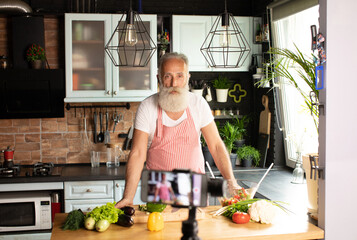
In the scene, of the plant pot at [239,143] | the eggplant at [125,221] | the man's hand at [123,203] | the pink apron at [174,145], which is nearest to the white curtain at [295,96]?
the plant pot at [239,143]

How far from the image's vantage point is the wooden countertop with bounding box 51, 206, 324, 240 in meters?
2.22

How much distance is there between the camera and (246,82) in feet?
16.8

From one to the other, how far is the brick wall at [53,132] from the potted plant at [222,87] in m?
0.95

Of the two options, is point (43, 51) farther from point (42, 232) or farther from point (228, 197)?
point (228, 197)

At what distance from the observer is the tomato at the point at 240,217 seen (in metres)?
2.42

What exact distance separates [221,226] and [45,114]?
2818 millimetres

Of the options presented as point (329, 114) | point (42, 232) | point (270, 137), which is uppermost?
point (329, 114)

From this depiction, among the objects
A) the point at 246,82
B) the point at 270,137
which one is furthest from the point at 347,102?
the point at 246,82

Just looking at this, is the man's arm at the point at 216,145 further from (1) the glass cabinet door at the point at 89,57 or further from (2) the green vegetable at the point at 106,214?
(1) the glass cabinet door at the point at 89,57

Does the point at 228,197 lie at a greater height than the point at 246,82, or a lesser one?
lesser

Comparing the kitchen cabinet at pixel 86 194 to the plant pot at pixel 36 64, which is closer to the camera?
the kitchen cabinet at pixel 86 194

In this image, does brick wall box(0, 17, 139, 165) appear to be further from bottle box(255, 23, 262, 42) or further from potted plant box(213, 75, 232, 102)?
bottle box(255, 23, 262, 42)

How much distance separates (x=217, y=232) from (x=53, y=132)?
9.74 feet

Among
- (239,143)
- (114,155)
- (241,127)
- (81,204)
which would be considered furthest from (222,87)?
(81,204)
